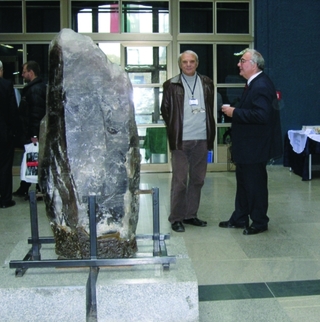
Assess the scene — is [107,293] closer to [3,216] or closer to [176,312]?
[176,312]

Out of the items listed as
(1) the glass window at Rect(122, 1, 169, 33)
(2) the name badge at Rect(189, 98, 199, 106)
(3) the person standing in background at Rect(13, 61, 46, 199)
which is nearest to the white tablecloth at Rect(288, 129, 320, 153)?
(1) the glass window at Rect(122, 1, 169, 33)

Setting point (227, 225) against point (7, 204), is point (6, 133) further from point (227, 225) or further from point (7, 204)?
point (227, 225)

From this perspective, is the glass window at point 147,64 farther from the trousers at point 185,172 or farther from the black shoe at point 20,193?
the trousers at point 185,172

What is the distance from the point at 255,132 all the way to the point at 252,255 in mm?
1077

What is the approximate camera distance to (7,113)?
19.7ft

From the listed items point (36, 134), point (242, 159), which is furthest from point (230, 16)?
point (242, 159)

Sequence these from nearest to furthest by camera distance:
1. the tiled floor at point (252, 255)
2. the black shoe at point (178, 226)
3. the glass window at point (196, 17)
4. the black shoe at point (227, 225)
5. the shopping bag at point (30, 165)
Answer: the tiled floor at point (252, 255) → the black shoe at point (178, 226) → the black shoe at point (227, 225) → the shopping bag at point (30, 165) → the glass window at point (196, 17)

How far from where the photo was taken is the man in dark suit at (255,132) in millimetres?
4477

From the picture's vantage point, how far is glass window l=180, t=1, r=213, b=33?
28.9 feet

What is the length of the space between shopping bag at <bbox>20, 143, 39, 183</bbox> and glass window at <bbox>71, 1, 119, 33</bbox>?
11.2 ft

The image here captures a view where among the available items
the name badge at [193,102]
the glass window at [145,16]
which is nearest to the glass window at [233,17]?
the glass window at [145,16]

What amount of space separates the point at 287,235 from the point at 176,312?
2.26 metres

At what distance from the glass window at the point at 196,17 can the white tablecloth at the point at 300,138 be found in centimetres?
221

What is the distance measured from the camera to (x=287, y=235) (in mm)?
4781
